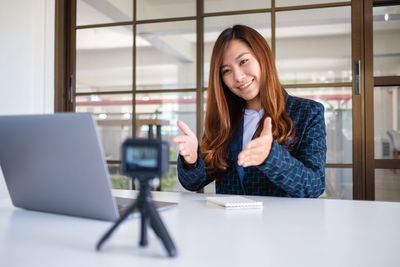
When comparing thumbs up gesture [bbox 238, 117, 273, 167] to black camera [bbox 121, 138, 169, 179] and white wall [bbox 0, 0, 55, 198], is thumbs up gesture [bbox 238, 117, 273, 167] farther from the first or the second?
white wall [bbox 0, 0, 55, 198]

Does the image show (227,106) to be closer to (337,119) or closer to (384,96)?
(337,119)

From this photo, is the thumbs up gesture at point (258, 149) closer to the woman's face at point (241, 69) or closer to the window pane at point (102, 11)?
the woman's face at point (241, 69)

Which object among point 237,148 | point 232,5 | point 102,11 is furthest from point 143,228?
Answer: point 102,11

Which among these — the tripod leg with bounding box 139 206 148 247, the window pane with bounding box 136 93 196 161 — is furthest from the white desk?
the window pane with bounding box 136 93 196 161

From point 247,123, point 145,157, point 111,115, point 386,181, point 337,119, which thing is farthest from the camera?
point 111,115

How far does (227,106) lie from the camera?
152 cm

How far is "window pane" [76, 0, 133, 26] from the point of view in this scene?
2.74m

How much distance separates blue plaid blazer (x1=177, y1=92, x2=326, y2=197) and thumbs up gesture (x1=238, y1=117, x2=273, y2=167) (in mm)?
77

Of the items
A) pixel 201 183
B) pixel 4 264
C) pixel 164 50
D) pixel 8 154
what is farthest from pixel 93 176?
pixel 164 50

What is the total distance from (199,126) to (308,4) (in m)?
1.15

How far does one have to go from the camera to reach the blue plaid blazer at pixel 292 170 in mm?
1041

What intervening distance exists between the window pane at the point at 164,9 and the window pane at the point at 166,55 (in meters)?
0.07

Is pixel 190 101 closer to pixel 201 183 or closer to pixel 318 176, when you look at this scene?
pixel 201 183

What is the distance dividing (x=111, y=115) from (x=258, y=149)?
216 cm
